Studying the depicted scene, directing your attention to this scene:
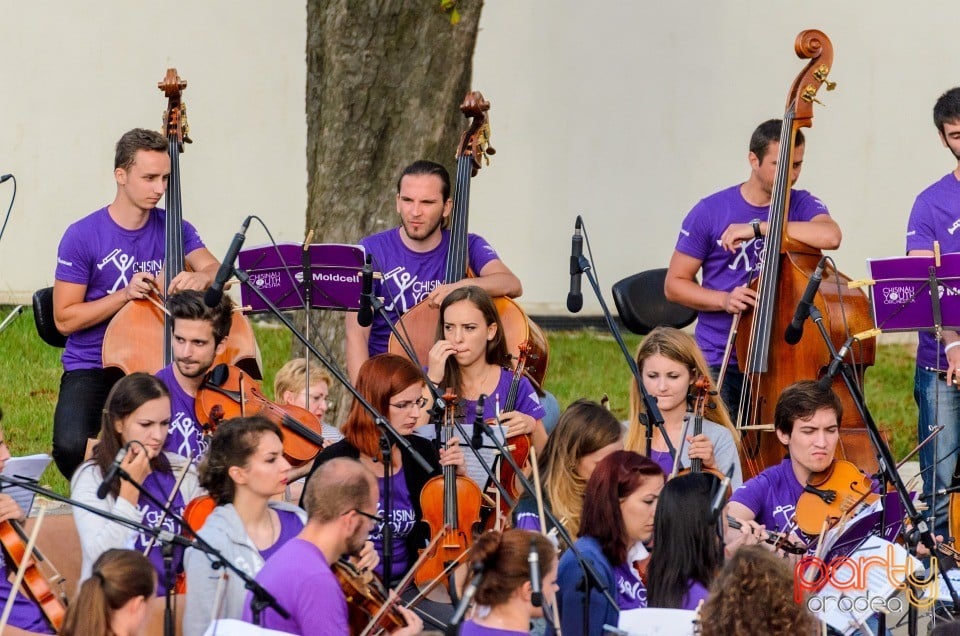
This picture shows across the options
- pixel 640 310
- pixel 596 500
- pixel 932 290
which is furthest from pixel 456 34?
pixel 596 500

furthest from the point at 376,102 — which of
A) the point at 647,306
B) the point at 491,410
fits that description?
the point at 491,410

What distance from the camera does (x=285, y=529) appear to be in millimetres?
4801

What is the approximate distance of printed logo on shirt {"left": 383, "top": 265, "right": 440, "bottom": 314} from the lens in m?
6.47

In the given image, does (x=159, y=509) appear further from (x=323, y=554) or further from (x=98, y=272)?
(x=98, y=272)

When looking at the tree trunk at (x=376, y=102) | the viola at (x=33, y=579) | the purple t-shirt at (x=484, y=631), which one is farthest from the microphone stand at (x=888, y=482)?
the tree trunk at (x=376, y=102)

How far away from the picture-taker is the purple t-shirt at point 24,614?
15.5 feet

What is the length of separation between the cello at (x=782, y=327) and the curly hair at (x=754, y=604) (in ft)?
7.49

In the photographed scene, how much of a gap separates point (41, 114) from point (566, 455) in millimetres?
6511

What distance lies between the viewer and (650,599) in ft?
14.5

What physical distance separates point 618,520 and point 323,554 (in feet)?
2.90

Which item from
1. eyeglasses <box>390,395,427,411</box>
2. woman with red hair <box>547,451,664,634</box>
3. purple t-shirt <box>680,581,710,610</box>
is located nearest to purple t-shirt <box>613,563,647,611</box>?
woman with red hair <box>547,451,664,634</box>

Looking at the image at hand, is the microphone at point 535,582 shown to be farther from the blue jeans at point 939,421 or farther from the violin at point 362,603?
the blue jeans at point 939,421

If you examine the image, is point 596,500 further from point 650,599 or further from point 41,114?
point 41,114

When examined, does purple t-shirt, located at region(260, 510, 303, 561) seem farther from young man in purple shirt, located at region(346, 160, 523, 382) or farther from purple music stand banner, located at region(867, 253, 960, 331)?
purple music stand banner, located at region(867, 253, 960, 331)
